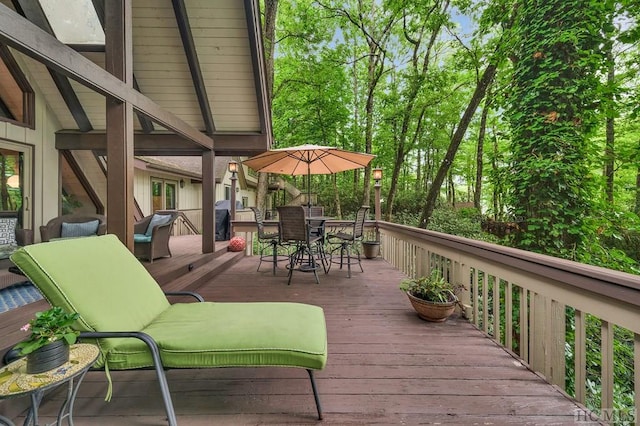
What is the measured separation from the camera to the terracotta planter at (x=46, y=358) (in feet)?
3.57

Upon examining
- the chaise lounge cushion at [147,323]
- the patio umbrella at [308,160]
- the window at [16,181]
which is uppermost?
the patio umbrella at [308,160]

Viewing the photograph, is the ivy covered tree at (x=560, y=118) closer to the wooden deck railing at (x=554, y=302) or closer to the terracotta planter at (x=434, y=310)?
the wooden deck railing at (x=554, y=302)

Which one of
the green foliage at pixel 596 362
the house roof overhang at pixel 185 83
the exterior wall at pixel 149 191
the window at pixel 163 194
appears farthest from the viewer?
the window at pixel 163 194

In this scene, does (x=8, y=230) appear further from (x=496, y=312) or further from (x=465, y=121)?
(x=465, y=121)

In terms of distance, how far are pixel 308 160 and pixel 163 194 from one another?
20.2 ft

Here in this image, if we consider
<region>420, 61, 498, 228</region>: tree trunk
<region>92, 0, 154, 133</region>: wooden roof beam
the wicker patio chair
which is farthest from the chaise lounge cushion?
<region>420, 61, 498, 228</region>: tree trunk

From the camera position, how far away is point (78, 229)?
15.5 feet

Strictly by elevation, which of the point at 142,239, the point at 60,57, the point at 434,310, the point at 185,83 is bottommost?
the point at 434,310

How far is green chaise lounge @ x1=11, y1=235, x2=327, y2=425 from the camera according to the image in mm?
1425

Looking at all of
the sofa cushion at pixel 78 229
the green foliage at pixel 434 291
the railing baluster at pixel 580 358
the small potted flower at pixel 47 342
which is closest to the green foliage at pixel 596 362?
the green foliage at pixel 434 291

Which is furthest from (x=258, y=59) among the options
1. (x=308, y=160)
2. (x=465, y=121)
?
(x=465, y=121)

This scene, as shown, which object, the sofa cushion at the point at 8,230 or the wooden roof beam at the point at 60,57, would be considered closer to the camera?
the wooden roof beam at the point at 60,57

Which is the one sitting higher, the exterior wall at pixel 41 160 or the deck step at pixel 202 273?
the exterior wall at pixel 41 160

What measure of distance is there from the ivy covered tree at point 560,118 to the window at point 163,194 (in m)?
9.15
